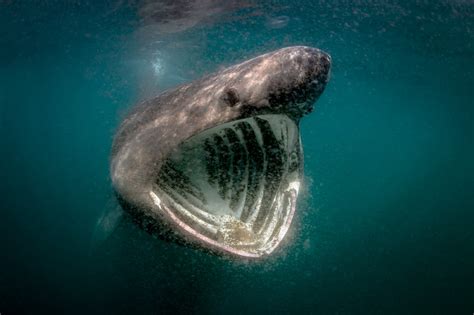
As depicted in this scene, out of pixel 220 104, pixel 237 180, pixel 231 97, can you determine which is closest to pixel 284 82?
pixel 231 97

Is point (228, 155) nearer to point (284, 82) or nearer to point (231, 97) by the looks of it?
point (231, 97)

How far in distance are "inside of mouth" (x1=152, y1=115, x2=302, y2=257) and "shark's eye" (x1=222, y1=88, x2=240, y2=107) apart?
9.7 inches

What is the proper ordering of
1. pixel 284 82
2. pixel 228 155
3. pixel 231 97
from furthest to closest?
pixel 228 155, pixel 231 97, pixel 284 82

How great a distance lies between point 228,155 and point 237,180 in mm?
295

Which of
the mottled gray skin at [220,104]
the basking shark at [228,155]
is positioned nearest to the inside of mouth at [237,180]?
the basking shark at [228,155]

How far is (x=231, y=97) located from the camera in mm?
2621

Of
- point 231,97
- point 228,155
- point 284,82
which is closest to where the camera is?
point 284,82

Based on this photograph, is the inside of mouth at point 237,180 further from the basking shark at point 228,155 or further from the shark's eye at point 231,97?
the shark's eye at point 231,97

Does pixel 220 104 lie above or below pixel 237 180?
above

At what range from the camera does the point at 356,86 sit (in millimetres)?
25719

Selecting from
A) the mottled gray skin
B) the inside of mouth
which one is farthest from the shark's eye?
the inside of mouth

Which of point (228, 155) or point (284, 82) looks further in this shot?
point (228, 155)

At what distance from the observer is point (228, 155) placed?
3.47 m

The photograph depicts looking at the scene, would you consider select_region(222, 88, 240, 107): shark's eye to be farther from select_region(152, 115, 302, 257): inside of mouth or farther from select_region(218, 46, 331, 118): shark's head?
select_region(152, 115, 302, 257): inside of mouth
